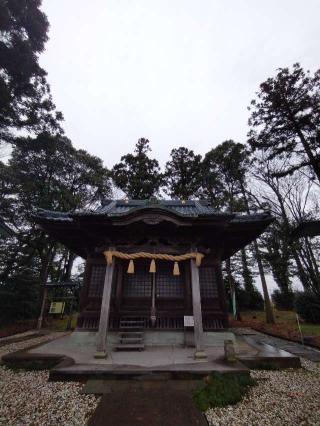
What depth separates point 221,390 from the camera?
453 cm

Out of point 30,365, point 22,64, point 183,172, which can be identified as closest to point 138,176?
point 183,172

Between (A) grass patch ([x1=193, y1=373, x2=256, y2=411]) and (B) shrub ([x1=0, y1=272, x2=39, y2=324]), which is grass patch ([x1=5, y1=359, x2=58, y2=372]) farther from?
(B) shrub ([x1=0, y1=272, x2=39, y2=324])

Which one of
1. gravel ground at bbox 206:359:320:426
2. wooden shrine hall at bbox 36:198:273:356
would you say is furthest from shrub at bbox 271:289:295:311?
gravel ground at bbox 206:359:320:426

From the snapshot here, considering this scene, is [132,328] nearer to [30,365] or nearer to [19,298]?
[30,365]

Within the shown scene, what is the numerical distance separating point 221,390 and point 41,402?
3832 millimetres

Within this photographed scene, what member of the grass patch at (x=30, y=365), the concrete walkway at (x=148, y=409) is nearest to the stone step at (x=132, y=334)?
the grass patch at (x=30, y=365)

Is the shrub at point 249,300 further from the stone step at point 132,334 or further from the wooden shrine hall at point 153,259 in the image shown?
the stone step at point 132,334

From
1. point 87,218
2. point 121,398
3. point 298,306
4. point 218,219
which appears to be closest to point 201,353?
point 121,398

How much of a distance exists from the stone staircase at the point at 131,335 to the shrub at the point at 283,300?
71.3 feet

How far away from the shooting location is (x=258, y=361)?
611cm

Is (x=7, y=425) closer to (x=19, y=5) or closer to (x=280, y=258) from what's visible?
(x=280, y=258)

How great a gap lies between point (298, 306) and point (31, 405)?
17030 millimetres

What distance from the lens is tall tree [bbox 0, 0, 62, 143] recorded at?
11.1m

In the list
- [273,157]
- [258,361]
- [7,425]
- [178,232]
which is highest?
[273,157]
